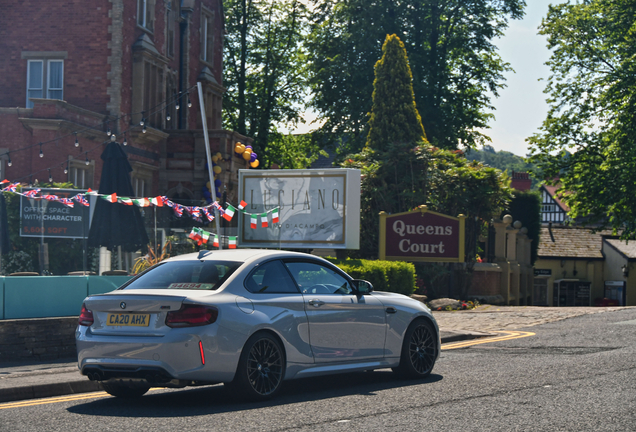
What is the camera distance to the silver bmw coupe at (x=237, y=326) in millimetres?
7328

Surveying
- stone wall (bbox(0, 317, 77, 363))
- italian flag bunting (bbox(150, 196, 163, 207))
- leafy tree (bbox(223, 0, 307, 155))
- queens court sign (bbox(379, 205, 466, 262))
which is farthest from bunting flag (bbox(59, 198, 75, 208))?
leafy tree (bbox(223, 0, 307, 155))

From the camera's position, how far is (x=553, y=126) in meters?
36.1

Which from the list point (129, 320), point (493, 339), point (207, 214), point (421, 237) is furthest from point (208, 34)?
point (129, 320)

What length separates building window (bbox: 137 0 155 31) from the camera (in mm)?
29036

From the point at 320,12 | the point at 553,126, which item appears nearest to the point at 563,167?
the point at 553,126

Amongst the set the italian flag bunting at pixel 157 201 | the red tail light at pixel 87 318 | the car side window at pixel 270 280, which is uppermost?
the italian flag bunting at pixel 157 201

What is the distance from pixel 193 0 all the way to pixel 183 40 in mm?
1985

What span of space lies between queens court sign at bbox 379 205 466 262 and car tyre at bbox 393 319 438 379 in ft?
42.6

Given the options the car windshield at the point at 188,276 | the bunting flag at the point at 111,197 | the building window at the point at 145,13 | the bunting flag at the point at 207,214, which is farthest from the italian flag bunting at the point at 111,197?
the building window at the point at 145,13

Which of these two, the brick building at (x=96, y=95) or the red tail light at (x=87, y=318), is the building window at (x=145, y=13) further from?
the red tail light at (x=87, y=318)

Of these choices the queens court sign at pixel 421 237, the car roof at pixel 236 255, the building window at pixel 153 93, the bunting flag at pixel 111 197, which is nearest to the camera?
the car roof at pixel 236 255

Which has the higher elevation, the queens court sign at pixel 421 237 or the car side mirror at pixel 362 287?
the queens court sign at pixel 421 237

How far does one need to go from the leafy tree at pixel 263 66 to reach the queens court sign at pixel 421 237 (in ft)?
75.9

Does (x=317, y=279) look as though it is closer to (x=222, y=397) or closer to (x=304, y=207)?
(x=222, y=397)
